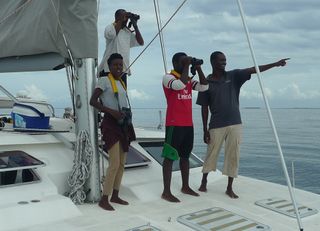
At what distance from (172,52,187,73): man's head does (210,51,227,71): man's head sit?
43 cm

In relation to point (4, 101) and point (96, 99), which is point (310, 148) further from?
point (96, 99)

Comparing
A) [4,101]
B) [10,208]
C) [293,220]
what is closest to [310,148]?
[4,101]

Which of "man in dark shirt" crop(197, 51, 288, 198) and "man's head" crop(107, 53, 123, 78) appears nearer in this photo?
"man's head" crop(107, 53, 123, 78)

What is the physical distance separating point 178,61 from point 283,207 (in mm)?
1828

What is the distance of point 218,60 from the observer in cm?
448

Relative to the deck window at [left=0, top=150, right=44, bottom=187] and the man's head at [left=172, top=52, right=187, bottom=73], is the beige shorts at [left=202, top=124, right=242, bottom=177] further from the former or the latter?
the deck window at [left=0, top=150, right=44, bottom=187]

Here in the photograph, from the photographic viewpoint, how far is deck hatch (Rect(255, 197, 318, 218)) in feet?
12.3

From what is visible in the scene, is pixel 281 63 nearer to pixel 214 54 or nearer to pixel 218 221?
pixel 214 54

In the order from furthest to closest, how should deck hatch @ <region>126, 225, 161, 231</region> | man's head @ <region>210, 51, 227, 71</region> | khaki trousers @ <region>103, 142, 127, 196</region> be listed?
man's head @ <region>210, 51, 227, 71</region> → khaki trousers @ <region>103, 142, 127, 196</region> → deck hatch @ <region>126, 225, 161, 231</region>

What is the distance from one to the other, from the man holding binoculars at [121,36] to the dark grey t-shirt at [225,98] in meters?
1.05

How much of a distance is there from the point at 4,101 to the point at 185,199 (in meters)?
5.07

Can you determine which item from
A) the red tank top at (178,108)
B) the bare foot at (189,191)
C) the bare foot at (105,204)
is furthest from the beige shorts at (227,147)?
the bare foot at (105,204)

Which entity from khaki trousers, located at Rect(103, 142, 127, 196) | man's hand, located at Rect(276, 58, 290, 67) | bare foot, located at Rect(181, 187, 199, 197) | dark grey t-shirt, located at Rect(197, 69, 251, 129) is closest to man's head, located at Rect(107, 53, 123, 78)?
khaki trousers, located at Rect(103, 142, 127, 196)

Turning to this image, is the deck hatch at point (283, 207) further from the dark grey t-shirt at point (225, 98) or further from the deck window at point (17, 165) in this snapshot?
the deck window at point (17, 165)
